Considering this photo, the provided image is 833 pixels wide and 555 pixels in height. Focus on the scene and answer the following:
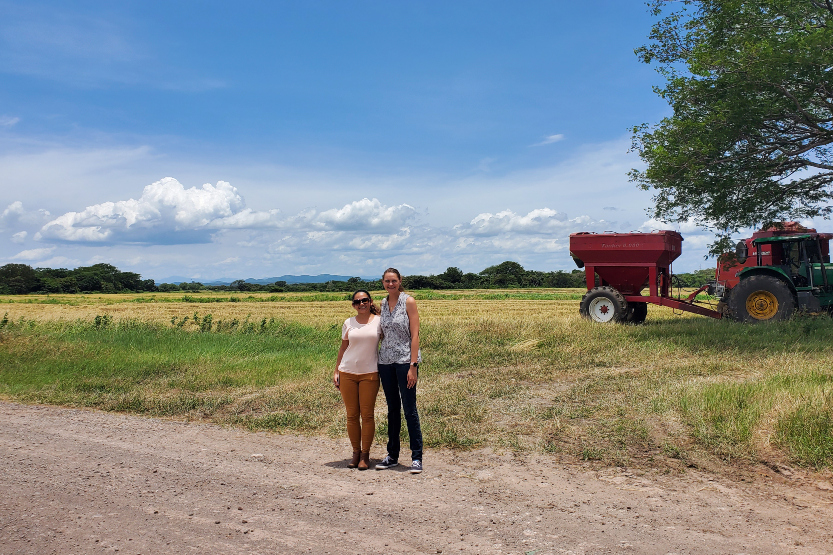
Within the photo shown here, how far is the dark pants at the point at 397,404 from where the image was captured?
19.4 ft

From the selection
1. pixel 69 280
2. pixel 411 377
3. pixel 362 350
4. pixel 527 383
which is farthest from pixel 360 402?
pixel 69 280

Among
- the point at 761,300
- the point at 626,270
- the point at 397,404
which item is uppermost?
the point at 626,270

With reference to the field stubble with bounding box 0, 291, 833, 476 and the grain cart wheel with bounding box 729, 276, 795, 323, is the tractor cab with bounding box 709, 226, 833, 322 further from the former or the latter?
the field stubble with bounding box 0, 291, 833, 476

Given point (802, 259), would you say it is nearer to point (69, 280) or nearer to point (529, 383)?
point (529, 383)

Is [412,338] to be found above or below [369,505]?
above

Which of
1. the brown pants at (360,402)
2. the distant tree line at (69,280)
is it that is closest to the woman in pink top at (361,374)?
the brown pants at (360,402)

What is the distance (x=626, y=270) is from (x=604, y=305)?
1.12 meters

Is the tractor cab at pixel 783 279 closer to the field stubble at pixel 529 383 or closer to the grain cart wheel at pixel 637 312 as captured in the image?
the field stubble at pixel 529 383

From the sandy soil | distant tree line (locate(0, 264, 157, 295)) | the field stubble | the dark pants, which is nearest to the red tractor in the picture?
the field stubble

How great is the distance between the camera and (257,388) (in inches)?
410

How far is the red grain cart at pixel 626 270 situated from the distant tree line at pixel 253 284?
50.3 meters

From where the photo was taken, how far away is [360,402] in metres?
6.07

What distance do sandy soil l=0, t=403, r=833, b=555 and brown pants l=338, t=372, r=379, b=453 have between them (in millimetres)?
348

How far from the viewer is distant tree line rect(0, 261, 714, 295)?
71.7 meters
